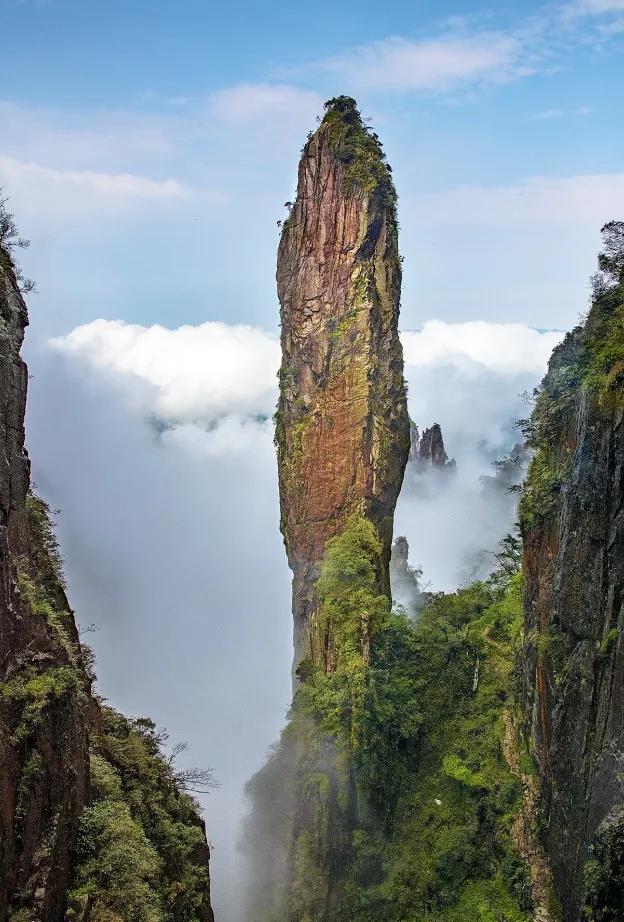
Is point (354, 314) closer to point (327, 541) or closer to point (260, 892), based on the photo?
point (327, 541)

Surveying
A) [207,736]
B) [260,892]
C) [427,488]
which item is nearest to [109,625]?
[207,736]

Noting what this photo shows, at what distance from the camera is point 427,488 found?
265 ft

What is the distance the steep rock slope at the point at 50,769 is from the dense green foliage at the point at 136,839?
0.09 ft

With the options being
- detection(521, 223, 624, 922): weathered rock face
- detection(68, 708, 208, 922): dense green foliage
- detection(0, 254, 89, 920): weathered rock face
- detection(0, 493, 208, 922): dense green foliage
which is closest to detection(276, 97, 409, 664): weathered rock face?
detection(521, 223, 624, 922): weathered rock face

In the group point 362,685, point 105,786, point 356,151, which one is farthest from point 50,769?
point 356,151

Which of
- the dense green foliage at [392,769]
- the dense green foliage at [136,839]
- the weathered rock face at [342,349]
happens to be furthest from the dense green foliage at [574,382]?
the dense green foliage at [136,839]

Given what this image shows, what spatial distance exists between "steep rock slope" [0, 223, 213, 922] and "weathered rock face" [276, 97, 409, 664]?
1794 centimetres

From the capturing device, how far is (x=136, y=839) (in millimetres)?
13945

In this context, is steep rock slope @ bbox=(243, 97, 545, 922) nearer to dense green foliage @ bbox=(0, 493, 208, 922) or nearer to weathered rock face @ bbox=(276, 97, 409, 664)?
weathered rock face @ bbox=(276, 97, 409, 664)

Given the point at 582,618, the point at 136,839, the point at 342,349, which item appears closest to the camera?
the point at 136,839

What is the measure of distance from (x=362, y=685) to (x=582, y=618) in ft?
44.6

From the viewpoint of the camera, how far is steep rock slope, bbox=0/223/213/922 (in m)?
11.4

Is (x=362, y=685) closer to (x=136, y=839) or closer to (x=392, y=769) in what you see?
(x=392, y=769)

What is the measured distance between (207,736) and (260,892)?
38.3 meters
